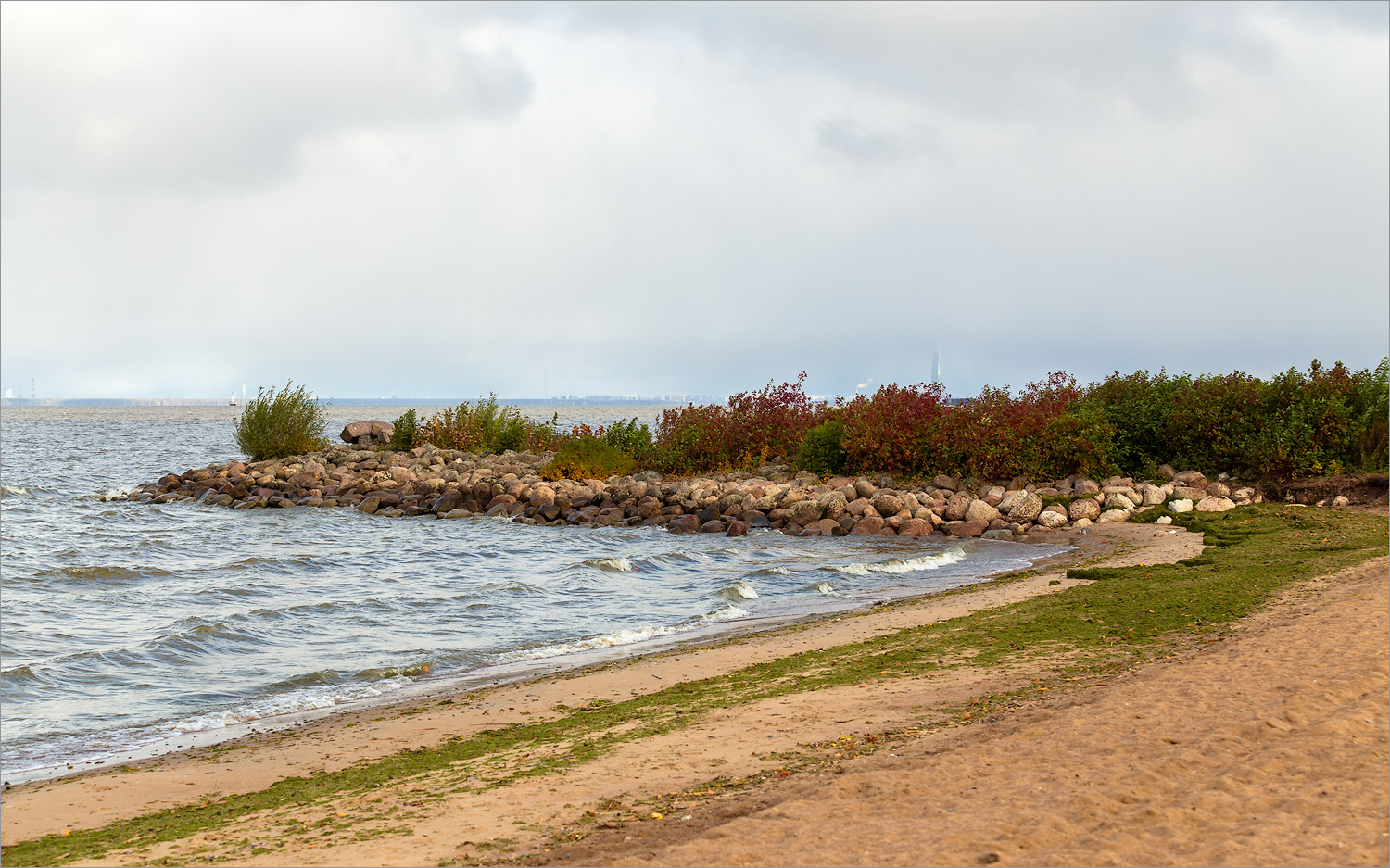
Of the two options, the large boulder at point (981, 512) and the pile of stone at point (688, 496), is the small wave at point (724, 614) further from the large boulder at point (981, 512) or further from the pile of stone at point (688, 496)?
the large boulder at point (981, 512)

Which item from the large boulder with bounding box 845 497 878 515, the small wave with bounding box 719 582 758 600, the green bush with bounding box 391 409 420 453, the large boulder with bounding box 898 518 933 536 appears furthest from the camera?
the green bush with bounding box 391 409 420 453

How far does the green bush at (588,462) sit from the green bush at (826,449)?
542 cm

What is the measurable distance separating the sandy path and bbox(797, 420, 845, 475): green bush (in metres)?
18.0

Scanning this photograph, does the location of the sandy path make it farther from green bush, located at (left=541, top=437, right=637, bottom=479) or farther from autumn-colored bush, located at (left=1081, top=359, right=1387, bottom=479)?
green bush, located at (left=541, top=437, right=637, bottom=479)

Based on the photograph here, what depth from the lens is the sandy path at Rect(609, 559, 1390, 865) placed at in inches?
166

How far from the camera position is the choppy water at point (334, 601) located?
1016 centimetres

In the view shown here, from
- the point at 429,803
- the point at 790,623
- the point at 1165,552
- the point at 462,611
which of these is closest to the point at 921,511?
the point at 1165,552

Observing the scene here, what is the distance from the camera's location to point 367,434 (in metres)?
35.6

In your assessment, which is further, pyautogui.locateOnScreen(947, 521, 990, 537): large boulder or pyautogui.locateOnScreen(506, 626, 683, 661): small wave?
pyautogui.locateOnScreen(947, 521, 990, 537): large boulder

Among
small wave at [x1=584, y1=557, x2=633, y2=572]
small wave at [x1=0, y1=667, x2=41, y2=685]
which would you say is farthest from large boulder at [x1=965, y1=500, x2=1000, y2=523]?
small wave at [x1=0, y1=667, x2=41, y2=685]

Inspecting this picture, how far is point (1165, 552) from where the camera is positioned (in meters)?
15.1

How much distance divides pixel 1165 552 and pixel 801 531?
758cm

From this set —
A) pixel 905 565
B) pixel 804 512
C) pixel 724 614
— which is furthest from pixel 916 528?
pixel 724 614

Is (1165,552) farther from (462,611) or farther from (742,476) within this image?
(742,476)
